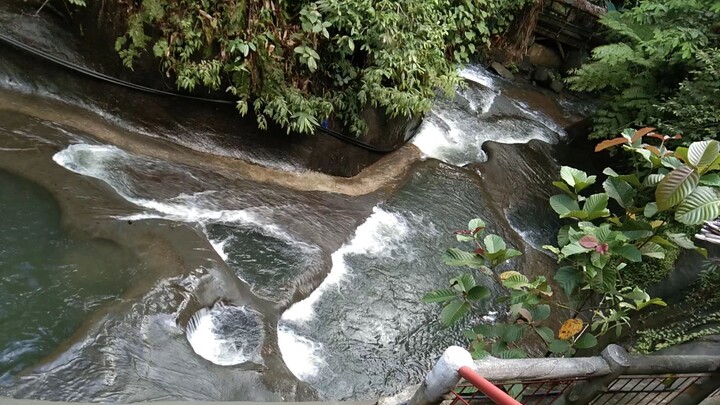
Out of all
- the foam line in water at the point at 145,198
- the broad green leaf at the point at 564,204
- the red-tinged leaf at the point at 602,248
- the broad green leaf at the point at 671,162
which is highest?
the broad green leaf at the point at 671,162

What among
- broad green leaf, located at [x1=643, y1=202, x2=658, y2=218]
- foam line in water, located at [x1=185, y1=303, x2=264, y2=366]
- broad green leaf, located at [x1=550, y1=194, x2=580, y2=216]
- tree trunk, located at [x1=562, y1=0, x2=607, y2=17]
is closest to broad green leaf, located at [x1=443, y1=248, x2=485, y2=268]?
broad green leaf, located at [x1=550, y1=194, x2=580, y2=216]

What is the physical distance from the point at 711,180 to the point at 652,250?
57 cm

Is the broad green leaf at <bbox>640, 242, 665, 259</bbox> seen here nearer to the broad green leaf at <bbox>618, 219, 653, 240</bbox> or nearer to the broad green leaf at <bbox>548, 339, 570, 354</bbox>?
the broad green leaf at <bbox>618, 219, 653, 240</bbox>

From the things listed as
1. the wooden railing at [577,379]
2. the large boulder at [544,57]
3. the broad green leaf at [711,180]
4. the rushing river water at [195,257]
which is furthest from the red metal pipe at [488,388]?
the large boulder at [544,57]

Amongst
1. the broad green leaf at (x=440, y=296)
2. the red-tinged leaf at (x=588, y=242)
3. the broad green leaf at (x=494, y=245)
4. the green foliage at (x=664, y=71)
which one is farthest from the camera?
the green foliage at (x=664, y=71)

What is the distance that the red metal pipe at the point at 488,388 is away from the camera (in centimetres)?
204

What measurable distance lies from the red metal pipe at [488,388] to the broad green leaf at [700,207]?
1469 millimetres

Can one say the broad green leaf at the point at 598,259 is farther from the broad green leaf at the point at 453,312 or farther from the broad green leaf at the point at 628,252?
the broad green leaf at the point at 453,312

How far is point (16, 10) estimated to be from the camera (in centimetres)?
623

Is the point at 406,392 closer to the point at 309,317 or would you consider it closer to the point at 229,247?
the point at 309,317

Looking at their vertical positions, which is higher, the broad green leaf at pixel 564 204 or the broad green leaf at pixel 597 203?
the broad green leaf at pixel 597 203

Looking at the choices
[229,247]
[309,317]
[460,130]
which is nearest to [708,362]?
[309,317]

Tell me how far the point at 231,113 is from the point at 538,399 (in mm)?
5354

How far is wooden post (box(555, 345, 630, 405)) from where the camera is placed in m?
3.04
